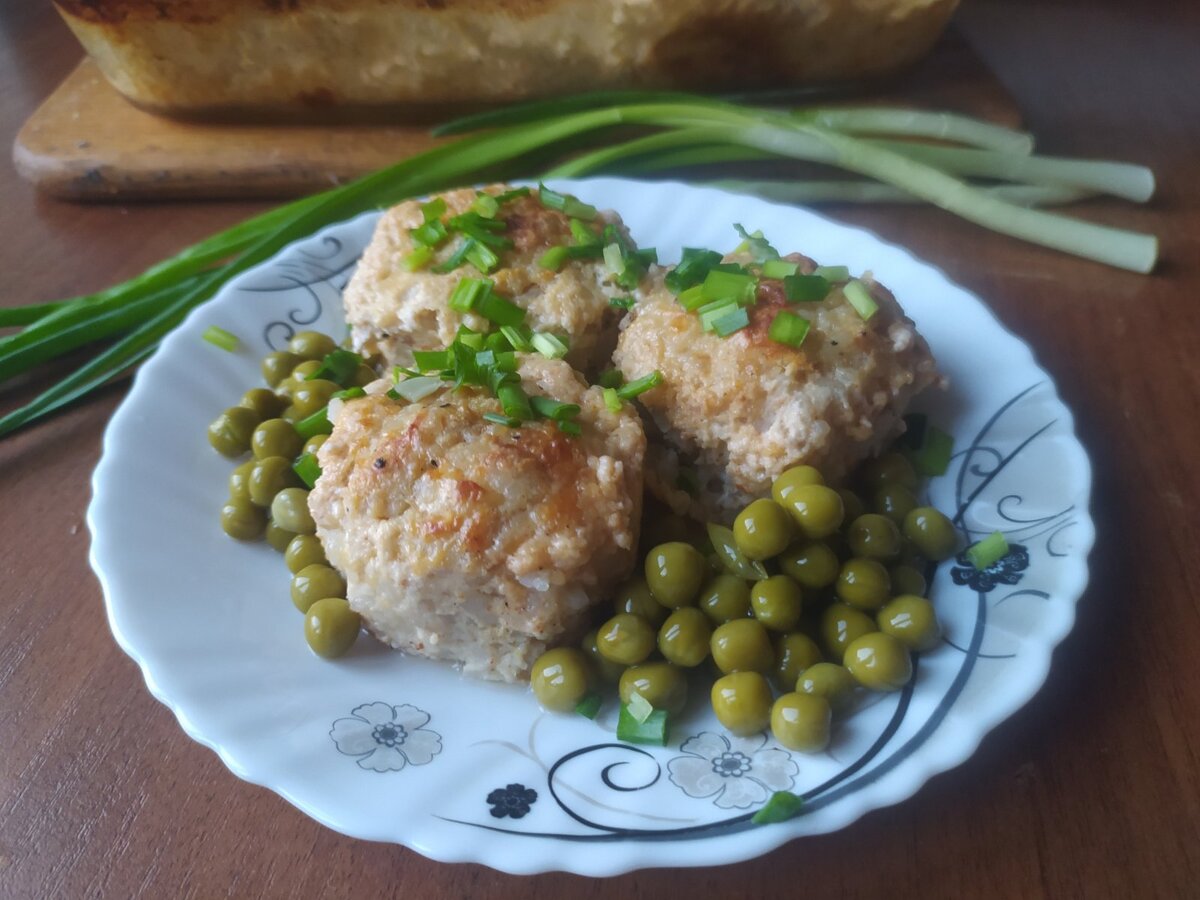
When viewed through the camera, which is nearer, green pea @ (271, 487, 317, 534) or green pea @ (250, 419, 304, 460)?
green pea @ (271, 487, 317, 534)

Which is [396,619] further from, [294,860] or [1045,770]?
[1045,770]

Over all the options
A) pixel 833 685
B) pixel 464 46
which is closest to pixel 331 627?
pixel 833 685

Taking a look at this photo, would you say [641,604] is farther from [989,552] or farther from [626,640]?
[989,552]

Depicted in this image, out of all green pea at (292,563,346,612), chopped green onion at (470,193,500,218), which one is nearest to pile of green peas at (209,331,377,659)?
green pea at (292,563,346,612)

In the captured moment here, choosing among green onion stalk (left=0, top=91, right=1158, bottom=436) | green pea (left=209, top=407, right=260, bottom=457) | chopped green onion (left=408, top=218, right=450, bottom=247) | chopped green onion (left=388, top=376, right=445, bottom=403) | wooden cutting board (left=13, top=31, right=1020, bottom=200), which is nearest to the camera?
chopped green onion (left=388, top=376, right=445, bottom=403)

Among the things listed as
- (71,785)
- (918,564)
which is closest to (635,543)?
(918,564)

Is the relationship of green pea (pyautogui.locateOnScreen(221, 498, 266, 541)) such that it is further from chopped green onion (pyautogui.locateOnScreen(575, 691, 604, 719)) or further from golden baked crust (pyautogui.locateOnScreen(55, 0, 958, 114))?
golden baked crust (pyautogui.locateOnScreen(55, 0, 958, 114))

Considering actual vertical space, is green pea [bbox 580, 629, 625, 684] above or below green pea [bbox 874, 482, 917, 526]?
below
